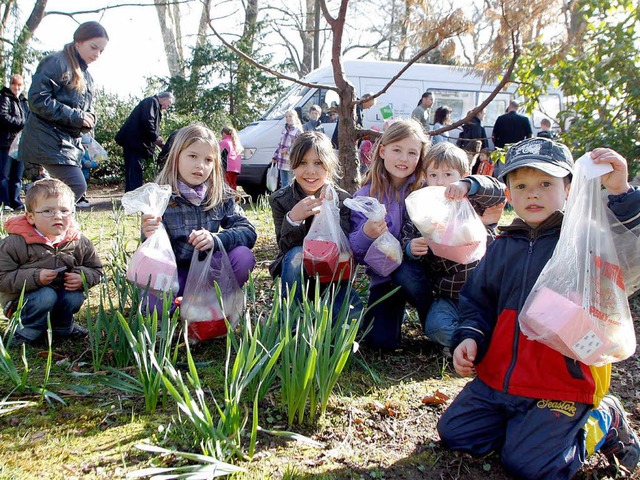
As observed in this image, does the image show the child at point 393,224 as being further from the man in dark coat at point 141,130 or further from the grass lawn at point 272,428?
the man in dark coat at point 141,130

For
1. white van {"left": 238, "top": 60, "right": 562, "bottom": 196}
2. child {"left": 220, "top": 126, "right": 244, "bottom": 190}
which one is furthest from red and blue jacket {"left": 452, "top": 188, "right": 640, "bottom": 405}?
white van {"left": 238, "top": 60, "right": 562, "bottom": 196}

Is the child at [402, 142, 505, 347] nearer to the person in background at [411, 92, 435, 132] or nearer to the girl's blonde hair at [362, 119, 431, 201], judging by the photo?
the girl's blonde hair at [362, 119, 431, 201]

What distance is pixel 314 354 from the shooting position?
173 cm

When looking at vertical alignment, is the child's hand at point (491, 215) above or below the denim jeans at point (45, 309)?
above

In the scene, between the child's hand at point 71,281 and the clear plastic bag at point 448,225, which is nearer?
the clear plastic bag at point 448,225

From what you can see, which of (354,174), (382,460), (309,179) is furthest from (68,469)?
(354,174)

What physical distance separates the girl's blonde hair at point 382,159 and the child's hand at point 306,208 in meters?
0.36

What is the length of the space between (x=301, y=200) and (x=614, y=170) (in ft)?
4.55

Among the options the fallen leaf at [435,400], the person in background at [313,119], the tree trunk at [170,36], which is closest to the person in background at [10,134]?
the person in background at [313,119]

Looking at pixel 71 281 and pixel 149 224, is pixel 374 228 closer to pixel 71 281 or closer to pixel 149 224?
pixel 149 224

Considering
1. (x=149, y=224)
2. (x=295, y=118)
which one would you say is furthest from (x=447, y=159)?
(x=295, y=118)

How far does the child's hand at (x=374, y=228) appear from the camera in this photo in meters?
2.50

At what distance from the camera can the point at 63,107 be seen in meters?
3.64

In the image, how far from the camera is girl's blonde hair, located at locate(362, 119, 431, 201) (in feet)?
9.04
